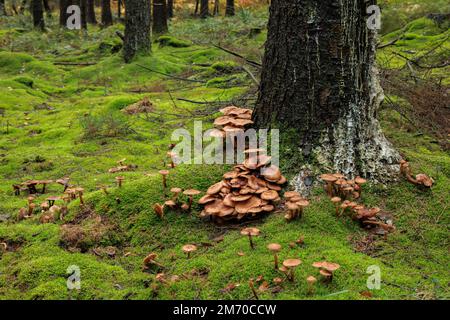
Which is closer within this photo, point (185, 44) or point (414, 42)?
point (414, 42)

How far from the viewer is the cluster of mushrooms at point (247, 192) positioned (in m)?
3.90

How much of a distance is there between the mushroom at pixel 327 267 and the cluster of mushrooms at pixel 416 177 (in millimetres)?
1755

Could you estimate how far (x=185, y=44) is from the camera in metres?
18.2

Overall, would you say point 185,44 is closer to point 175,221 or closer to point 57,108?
point 57,108

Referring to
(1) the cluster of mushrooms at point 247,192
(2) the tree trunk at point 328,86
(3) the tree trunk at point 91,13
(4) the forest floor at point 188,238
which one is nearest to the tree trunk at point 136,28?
(4) the forest floor at point 188,238

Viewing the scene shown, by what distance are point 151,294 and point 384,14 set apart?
1655 centimetres

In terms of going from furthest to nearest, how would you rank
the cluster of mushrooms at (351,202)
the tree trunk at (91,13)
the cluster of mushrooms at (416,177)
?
1. the tree trunk at (91,13)
2. the cluster of mushrooms at (416,177)
3. the cluster of mushrooms at (351,202)

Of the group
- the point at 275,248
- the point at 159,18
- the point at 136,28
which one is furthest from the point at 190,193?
the point at 159,18

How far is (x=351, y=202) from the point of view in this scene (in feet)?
12.4

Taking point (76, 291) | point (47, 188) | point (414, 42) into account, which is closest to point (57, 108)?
point (47, 188)

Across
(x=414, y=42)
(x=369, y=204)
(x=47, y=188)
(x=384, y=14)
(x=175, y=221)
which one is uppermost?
(x=384, y=14)

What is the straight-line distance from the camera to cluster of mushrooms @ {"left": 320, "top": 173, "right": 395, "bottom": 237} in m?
3.78

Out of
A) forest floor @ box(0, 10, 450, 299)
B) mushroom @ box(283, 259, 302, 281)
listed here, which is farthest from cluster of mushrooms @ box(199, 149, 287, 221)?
mushroom @ box(283, 259, 302, 281)

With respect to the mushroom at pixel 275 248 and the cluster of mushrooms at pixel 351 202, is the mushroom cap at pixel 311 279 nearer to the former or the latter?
the mushroom at pixel 275 248
